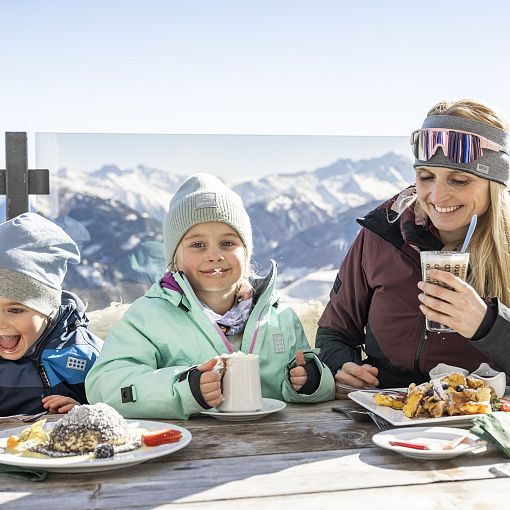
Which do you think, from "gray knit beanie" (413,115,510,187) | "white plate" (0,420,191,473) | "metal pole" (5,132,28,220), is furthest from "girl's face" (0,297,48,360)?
"gray knit beanie" (413,115,510,187)

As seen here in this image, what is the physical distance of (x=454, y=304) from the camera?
202 centimetres

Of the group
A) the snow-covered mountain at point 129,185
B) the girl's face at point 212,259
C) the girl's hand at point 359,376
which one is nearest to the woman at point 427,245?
the girl's hand at point 359,376

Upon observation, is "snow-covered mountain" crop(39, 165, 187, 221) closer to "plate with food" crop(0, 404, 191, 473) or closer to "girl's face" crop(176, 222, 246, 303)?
"girl's face" crop(176, 222, 246, 303)

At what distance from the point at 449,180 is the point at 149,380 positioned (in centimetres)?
114

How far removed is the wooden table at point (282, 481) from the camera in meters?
1.30

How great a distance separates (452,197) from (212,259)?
773mm

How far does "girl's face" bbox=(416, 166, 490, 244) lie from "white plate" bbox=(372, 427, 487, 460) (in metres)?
0.93

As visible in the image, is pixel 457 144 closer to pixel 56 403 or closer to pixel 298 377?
pixel 298 377

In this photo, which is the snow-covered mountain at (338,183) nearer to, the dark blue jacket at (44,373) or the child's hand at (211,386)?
the dark blue jacket at (44,373)

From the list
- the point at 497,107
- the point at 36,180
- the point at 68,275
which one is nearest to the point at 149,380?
the point at 497,107

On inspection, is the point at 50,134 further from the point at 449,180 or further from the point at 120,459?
the point at 120,459

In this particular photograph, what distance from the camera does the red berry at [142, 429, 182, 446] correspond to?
158 centimetres

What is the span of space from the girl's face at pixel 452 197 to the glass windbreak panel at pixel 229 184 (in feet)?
8.88

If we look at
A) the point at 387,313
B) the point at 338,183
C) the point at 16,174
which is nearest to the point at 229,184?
the point at 338,183
